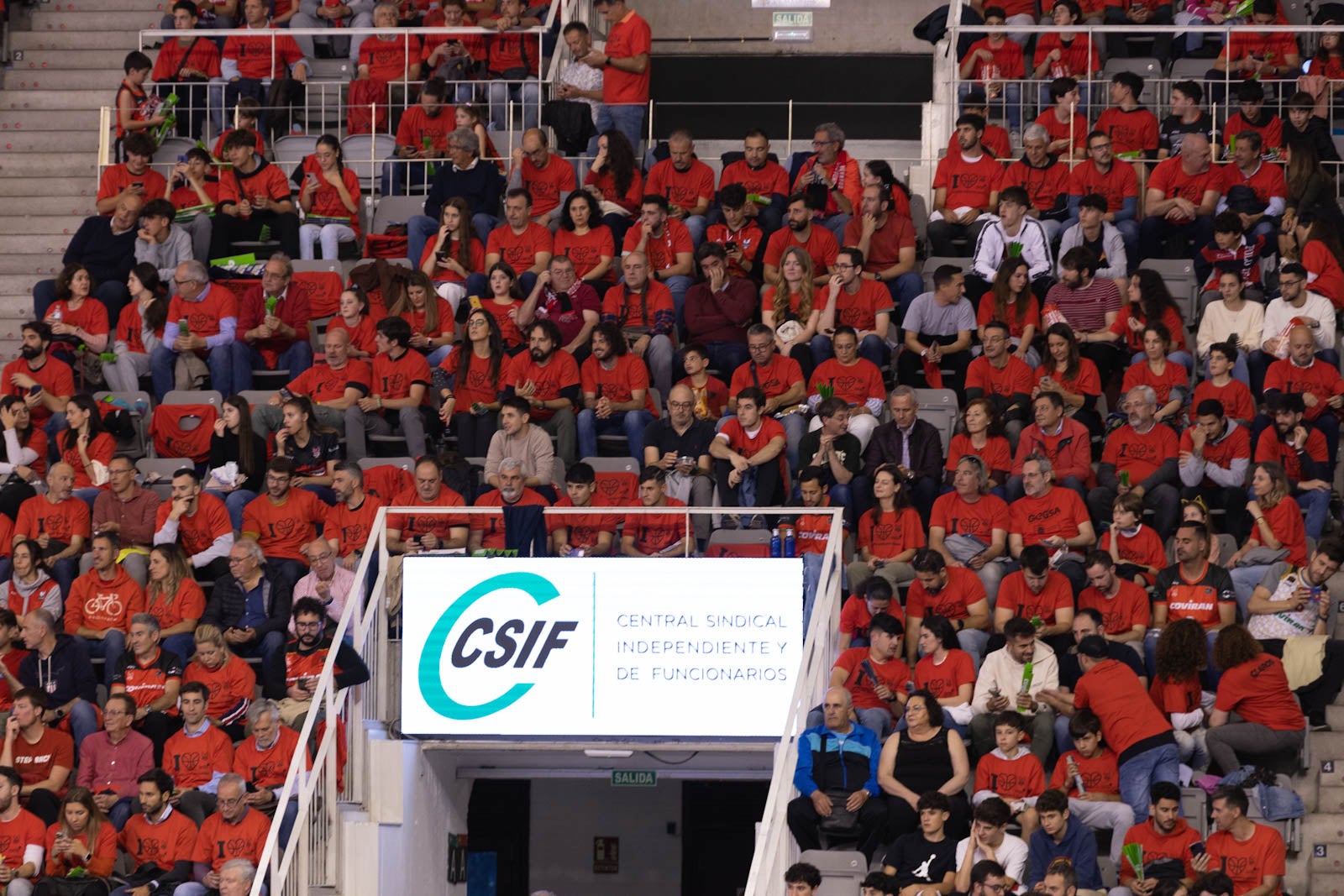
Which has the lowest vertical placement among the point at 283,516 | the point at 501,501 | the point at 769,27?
the point at 283,516

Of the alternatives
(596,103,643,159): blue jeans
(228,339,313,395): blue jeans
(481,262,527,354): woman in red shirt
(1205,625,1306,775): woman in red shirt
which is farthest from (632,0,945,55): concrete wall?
(1205,625,1306,775): woman in red shirt

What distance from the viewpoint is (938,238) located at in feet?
53.4

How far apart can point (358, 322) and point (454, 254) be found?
94 cm

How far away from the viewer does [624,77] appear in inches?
691

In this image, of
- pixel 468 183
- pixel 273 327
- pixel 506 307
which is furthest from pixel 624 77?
pixel 273 327

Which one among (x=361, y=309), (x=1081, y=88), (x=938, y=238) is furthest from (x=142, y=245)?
(x=1081, y=88)

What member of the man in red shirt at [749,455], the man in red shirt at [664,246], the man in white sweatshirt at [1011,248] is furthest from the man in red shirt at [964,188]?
the man in red shirt at [749,455]

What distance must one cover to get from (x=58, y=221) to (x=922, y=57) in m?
7.59

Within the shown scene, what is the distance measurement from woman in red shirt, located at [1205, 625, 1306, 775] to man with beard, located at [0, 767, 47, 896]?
641 centimetres

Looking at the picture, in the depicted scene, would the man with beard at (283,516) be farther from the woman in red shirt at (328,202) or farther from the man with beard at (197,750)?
the woman in red shirt at (328,202)

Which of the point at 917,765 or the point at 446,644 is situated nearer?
the point at 917,765

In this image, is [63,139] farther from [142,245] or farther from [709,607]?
[709,607]

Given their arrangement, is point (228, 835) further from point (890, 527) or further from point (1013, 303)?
point (1013, 303)

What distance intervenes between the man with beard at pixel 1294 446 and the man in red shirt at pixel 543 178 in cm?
561
